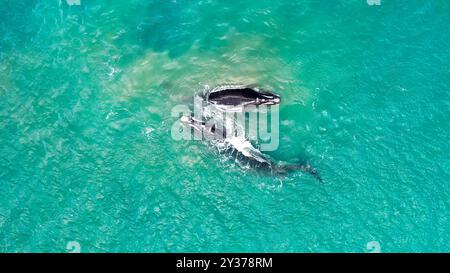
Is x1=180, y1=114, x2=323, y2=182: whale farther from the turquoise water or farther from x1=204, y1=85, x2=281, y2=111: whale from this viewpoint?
x1=204, y1=85, x2=281, y2=111: whale

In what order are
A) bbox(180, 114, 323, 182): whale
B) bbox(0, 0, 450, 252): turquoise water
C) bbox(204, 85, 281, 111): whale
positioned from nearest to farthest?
bbox(0, 0, 450, 252): turquoise water → bbox(180, 114, 323, 182): whale → bbox(204, 85, 281, 111): whale

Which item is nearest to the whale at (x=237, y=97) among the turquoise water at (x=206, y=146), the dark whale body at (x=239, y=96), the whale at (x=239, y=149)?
the dark whale body at (x=239, y=96)

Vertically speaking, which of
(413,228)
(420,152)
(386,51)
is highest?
(386,51)

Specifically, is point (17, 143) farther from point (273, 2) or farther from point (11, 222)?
point (273, 2)

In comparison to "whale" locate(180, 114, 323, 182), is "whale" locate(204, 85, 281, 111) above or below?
above

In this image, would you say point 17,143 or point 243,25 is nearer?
point 17,143

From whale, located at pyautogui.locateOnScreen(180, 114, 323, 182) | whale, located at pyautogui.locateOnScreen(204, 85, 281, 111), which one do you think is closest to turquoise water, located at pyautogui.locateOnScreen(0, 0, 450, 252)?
whale, located at pyautogui.locateOnScreen(180, 114, 323, 182)

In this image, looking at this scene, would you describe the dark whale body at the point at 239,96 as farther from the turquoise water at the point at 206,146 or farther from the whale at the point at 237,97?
the turquoise water at the point at 206,146

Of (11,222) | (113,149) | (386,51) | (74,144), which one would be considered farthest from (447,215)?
(11,222)
